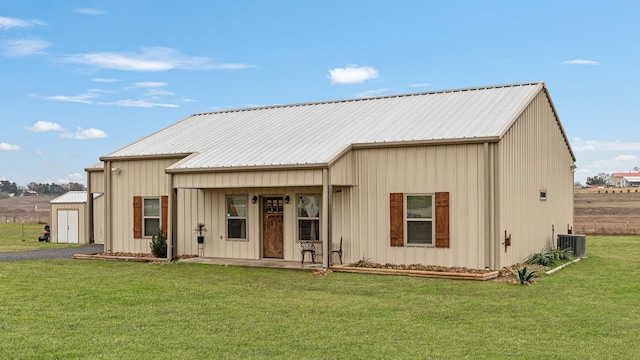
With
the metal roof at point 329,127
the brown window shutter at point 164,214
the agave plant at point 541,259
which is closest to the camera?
the metal roof at point 329,127

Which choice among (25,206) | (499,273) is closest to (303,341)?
(499,273)

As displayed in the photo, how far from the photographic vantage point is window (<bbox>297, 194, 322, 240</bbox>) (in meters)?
17.8

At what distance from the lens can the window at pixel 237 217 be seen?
62.1 ft

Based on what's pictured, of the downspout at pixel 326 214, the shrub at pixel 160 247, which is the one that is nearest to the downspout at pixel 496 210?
the downspout at pixel 326 214

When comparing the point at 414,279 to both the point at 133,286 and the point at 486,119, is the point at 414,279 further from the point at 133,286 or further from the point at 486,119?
the point at 133,286

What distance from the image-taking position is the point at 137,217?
20703mm

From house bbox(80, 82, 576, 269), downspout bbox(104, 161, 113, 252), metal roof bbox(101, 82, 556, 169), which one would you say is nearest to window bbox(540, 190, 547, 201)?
house bbox(80, 82, 576, 269)

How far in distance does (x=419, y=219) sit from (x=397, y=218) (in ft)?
1.80

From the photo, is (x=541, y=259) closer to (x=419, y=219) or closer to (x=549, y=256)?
(x=549, y=256)

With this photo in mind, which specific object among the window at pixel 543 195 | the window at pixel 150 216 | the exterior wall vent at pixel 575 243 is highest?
the window at pixel 543 195

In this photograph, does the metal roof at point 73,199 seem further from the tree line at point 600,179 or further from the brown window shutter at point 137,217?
the tree line at point 600,179

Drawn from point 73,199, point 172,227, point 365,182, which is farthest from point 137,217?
point 73,199

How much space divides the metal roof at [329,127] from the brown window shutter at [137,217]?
4.74 feet

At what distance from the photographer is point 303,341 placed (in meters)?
8.44
